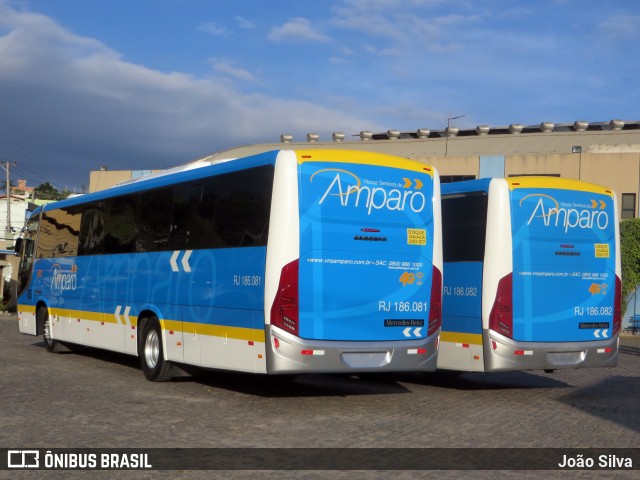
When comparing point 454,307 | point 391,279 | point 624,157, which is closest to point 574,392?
point 454,307

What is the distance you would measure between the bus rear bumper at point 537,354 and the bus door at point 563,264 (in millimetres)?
106

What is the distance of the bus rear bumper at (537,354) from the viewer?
12.4 metres

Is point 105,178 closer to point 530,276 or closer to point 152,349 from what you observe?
point 152,349

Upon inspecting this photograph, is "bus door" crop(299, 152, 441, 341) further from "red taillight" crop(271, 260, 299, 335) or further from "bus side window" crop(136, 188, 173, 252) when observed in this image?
"bus side window" crop(136, 188, 173, 252)

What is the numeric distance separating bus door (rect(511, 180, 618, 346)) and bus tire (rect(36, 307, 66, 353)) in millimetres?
10493

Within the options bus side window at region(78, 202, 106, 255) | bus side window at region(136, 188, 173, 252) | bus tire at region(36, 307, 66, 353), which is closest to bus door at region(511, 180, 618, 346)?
bus side window at region(136, 188, 173, 252)

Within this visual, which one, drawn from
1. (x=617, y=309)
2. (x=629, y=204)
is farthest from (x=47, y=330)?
(x=629, y=204)

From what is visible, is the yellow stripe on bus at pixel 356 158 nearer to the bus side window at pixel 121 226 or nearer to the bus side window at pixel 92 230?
the bus side window at pixel 121 226

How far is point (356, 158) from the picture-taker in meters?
11.2

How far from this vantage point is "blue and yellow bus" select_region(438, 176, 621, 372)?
12.6m

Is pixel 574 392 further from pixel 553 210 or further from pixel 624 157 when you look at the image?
pixel 624 157

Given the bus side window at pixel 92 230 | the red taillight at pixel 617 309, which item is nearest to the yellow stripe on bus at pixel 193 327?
the bus side window at pixel 92 230

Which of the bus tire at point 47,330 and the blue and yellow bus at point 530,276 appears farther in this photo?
the bus tire at point 47,330

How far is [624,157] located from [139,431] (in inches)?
1541
